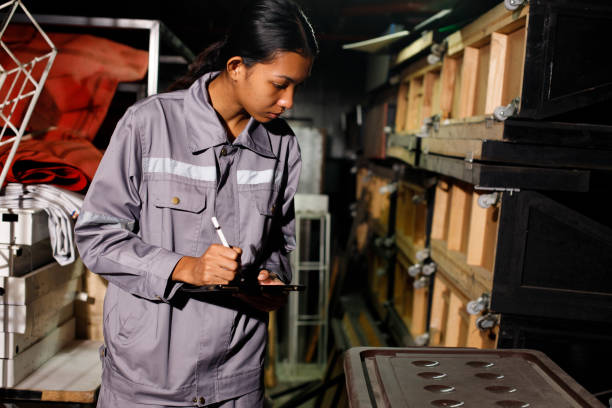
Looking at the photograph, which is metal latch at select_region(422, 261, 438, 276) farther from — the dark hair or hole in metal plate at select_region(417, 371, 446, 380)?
the dark hair

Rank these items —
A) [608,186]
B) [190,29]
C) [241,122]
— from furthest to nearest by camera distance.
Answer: [190,29] → [608,186] → [241,122]

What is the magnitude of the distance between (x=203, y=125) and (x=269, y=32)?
398 mm

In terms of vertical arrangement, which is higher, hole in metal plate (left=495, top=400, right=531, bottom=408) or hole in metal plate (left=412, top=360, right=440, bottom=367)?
hole in metal plate (left=495, top=400, right=531, bottom=408)

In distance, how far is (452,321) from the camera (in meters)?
3.29

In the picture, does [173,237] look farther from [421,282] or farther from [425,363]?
[421,282]

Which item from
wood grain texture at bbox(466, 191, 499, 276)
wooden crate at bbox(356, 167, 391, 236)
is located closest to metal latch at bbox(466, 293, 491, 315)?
wood grain texture at bbox(466, 191, 499, 276)

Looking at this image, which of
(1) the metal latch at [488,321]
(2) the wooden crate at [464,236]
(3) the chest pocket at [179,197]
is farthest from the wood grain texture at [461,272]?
(3) the chest pocket at [179,197]

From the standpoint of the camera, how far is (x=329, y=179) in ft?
29.0

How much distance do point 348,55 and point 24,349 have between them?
724 centimetres

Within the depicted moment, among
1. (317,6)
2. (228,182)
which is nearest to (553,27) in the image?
(228,182)

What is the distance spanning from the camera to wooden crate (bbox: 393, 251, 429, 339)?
4.06 m

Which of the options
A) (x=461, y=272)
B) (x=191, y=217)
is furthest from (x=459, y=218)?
(x=191, y=217)

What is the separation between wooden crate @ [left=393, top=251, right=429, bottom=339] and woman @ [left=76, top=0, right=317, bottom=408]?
240cm

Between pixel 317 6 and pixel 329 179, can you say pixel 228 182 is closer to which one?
pixel 317 6
